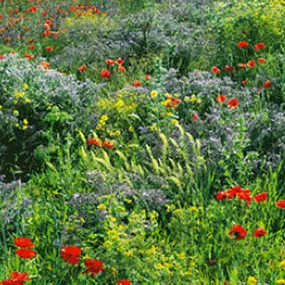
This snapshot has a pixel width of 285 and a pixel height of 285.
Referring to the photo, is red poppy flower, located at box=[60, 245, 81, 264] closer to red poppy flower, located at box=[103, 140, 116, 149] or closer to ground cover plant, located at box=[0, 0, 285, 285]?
ground cover plant, located at box=[0, 0, 285, 285]

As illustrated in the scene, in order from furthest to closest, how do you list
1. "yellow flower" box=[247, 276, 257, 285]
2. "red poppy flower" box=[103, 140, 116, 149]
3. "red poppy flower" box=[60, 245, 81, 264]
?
"red poppy flower" box=[103, 140, 116, 149], "red poppy flower" box=[60, 245, 81, 264], "yellow flower" box=[247, 276, 257, 285]

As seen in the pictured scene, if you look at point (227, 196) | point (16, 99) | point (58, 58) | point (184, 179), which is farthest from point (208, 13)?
point (227, 196)

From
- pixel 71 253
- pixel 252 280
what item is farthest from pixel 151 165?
pixel 252 280

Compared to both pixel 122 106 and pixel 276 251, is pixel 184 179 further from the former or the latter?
pixel 122 106

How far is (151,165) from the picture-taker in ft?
13.9

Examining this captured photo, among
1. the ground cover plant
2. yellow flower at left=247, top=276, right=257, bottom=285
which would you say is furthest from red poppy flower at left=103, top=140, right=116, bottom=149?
yellow flower at left=247, top=276, right=257, bottom=285

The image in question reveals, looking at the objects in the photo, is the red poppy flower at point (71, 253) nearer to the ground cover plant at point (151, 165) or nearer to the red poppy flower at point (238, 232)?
the ground cover plant at point (151, 165)

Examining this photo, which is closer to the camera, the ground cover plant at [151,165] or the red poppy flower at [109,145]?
the ground cover plant at [151,165]

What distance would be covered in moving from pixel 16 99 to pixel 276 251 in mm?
2564

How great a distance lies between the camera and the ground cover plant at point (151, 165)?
329 cm

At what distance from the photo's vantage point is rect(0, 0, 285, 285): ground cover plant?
3.29 m

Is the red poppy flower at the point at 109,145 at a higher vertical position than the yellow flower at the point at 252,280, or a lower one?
lower

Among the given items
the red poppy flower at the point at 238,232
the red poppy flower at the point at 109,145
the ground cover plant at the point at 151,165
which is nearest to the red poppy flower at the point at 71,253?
the ground cover plant at the point at 151,165

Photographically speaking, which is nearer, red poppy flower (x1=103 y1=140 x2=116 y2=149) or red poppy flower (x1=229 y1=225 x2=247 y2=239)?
red poppy flower (x1=229 y1=225 x2=247 y2=239)
